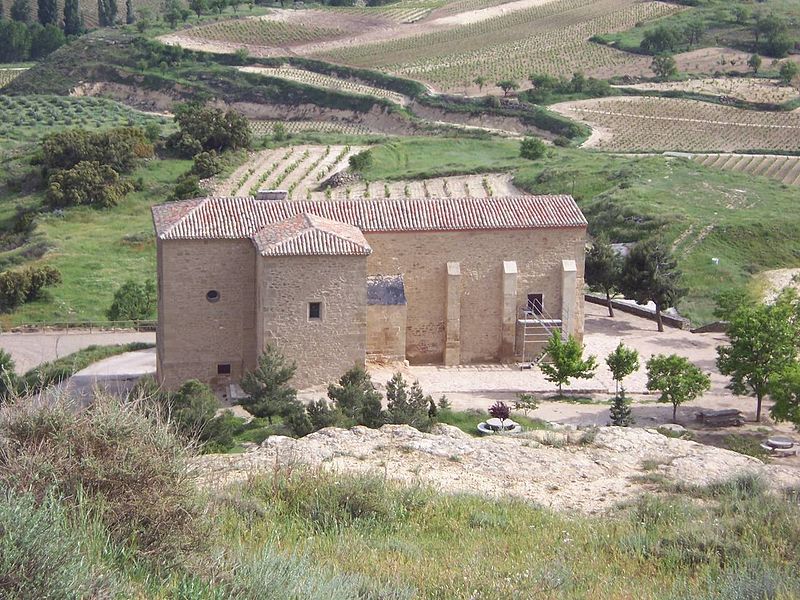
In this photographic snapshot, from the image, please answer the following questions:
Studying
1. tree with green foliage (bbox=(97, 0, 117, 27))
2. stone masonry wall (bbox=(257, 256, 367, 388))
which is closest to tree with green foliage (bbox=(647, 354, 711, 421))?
stone masonry wall (bbox=(257, 256, 367, 388))

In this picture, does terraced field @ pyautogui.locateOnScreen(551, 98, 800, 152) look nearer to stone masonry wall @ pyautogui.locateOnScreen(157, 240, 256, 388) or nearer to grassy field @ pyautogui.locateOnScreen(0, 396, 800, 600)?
stone masonry wall @ pyautogui.locateOnScreen(157, 240, 256, 388)

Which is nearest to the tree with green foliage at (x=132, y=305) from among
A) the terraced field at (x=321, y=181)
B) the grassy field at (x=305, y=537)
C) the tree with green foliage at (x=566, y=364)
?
the terraced field at (x=321, y=181)

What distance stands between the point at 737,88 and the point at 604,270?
175 ft

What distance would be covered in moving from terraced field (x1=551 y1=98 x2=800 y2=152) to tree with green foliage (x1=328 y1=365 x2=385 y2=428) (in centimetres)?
4276

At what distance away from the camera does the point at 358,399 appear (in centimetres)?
2206

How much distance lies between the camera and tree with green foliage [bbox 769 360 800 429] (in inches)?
883

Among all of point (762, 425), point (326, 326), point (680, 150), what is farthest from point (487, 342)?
point (680, 150)

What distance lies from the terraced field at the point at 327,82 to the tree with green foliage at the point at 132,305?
160 ft

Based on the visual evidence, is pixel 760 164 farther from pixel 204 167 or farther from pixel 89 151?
pixel 89 151

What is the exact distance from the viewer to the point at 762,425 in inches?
949

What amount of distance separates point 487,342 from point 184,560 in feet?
64.6

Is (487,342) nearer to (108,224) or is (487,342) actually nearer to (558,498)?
(558,498)

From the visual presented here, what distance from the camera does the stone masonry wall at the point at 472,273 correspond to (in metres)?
28.2

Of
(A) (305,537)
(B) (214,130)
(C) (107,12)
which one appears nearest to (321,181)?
(B) (214,130)
